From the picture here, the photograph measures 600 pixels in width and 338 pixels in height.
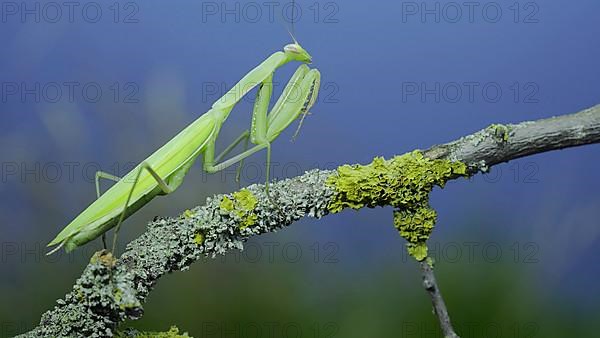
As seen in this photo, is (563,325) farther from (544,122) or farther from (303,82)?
(303,82)

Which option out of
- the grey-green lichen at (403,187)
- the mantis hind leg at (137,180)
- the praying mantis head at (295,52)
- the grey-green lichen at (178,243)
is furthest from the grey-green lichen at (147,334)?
the praying mantis head at (295,52)

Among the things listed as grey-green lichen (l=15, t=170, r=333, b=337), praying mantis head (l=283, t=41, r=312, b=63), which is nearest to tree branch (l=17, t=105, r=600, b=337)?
grey-green lichen (l=15, t=170, r=333, b=337)

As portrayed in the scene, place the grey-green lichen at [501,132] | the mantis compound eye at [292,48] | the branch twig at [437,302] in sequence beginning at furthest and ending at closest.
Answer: the mantis compound eye at [292,48] → the grey-green lichen at [501,132] → the branch twig at [437,302]

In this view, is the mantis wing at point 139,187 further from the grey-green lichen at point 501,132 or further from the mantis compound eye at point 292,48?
the grey-green lichen at point 501,132

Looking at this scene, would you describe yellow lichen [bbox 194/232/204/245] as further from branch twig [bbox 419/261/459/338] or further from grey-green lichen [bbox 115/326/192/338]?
branch twig [bbox 419/261/459/338]

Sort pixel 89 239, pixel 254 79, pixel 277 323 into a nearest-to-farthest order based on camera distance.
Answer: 1. pixel 89 239
2. pixel 254 79
3. pixel 277 323

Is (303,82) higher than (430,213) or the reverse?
higher

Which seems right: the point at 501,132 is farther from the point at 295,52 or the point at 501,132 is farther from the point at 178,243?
the point at 178,243

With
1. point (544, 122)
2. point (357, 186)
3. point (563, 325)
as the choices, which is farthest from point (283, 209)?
point (563, 325)
